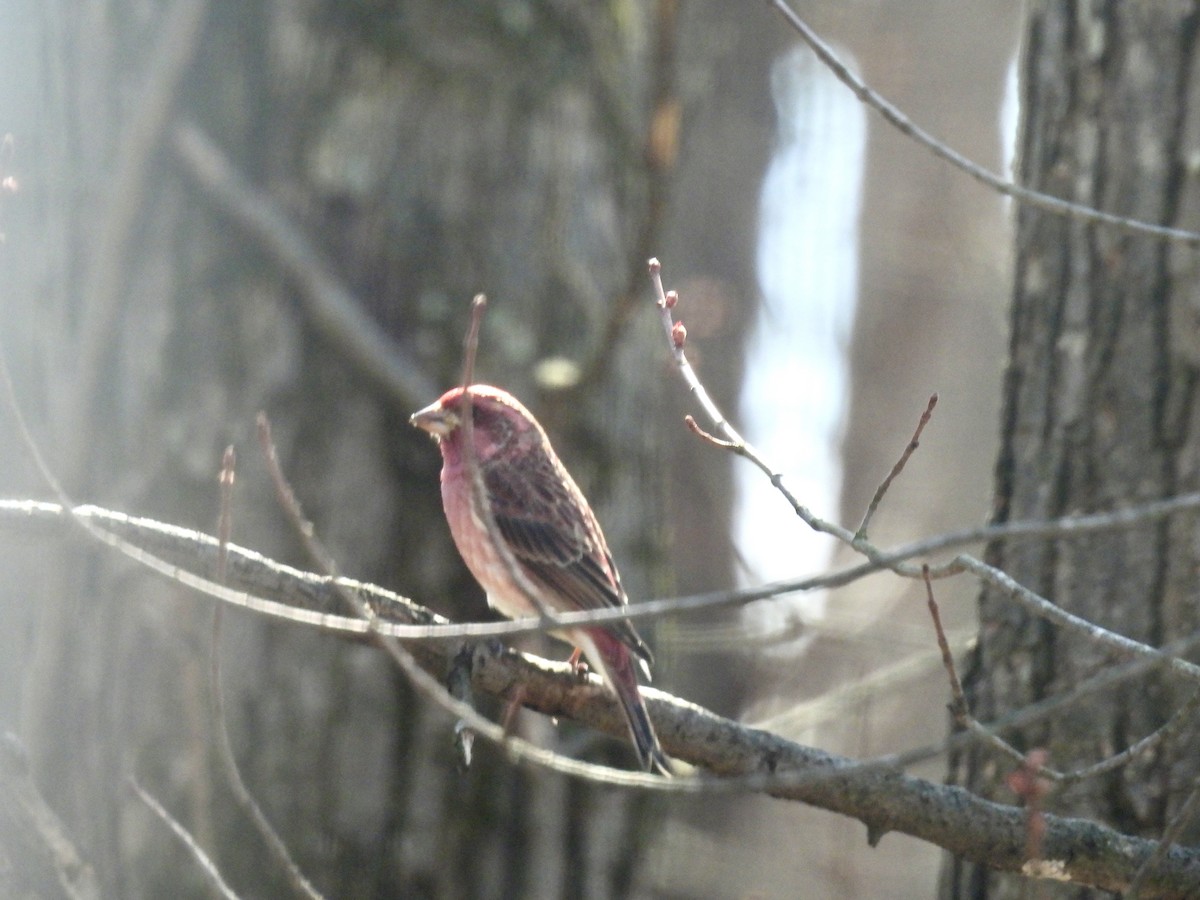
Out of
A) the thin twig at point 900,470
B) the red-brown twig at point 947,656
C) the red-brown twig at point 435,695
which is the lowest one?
the red-brown twig at point 435,695

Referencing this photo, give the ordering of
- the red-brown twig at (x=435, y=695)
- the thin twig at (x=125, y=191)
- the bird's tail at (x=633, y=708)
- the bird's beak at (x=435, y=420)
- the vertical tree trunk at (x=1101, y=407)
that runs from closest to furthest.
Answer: the red-brown twig at (x=435, y=695) → the bird's tail at (x=633, y=708) → the vertical tree trunk at (x=1101, y=407) → the bird's beak at (x=435, y=420) → the thin twig at (x=125, y=191)

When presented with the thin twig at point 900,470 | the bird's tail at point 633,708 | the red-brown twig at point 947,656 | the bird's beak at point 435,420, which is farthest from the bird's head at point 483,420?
the red-brown twig at point 947,656

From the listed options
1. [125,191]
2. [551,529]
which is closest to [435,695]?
[551,529]

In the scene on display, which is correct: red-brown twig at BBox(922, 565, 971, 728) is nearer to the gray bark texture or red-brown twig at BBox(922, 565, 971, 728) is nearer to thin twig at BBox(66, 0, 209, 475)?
the gray bark texture

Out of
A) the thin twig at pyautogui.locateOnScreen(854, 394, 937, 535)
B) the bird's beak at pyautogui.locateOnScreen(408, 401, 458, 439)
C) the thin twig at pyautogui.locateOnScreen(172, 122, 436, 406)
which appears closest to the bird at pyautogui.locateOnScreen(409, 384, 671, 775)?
the bird's beak at pyautogui.locateOnScreen(408, 401, 458, 439)

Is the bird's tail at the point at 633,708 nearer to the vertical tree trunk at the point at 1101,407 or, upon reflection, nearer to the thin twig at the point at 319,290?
the vertical tree trunk at the point at 1101,407

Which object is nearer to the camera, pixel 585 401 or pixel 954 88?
pixel 585 401

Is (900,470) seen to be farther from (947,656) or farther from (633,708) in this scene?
(633,708)

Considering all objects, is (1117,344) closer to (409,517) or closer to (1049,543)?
(1049,543)

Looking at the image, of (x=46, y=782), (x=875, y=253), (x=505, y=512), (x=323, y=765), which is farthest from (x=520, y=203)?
(x=875, y=253)
